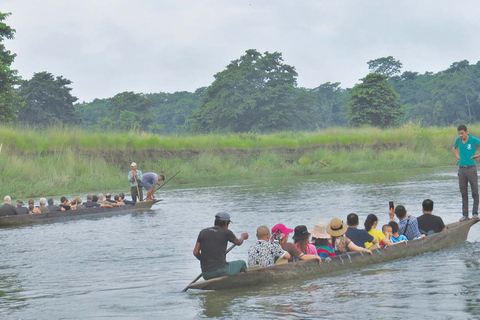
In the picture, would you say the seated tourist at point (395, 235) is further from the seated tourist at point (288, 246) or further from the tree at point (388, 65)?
the tree at point (388, 65)

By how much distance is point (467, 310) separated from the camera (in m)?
8.22

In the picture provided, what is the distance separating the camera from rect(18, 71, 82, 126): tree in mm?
50062

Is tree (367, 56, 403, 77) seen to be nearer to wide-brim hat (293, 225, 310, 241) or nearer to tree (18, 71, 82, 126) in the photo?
tree (18, 71, 82, 126)

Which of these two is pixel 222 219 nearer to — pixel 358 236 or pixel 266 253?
pixel 266 253

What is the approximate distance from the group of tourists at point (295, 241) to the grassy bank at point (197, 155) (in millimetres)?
18531

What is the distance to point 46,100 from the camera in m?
51.3

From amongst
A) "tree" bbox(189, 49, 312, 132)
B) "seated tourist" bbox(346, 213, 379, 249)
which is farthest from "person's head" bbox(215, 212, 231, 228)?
"tree" bbox(189, 49, 312, 132)

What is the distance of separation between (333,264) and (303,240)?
705mm

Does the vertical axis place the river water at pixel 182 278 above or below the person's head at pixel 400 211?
below

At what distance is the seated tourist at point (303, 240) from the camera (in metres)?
10.2

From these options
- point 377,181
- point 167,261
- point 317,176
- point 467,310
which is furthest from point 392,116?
point 467,310

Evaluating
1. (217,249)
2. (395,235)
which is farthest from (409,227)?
(217,249)

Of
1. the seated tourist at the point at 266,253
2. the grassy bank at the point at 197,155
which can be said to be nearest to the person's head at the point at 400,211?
the seated tourist at the point at 266,253

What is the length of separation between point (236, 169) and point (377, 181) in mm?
8463
